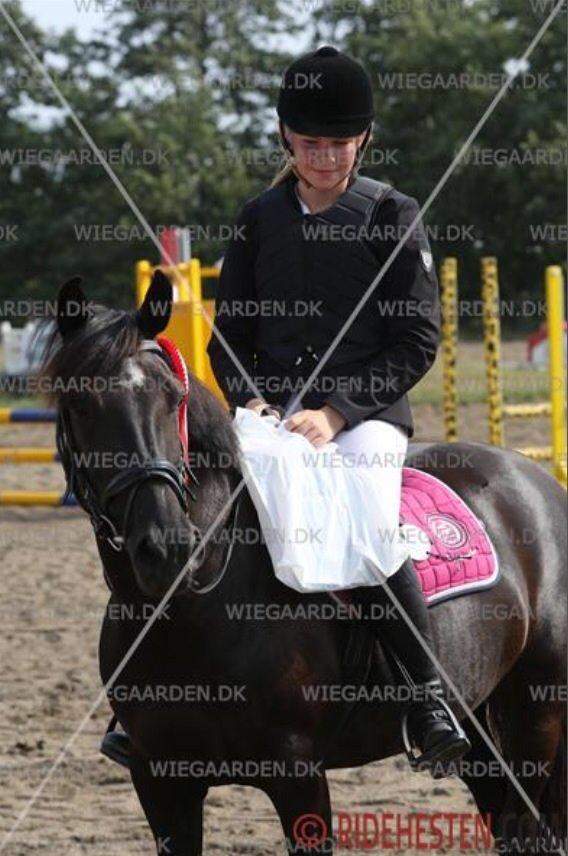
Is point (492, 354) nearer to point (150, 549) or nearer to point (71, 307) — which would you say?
point (71, 307)

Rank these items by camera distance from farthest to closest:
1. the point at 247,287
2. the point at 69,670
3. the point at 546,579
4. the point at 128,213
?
the point at 128,213
the point at 69,670
the point at 546,579
the point at 247,287

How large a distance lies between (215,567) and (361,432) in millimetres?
557

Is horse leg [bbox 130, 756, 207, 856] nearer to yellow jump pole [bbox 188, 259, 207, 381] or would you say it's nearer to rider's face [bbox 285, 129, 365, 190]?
rider's face [bbox 285, 129, 365, 190]

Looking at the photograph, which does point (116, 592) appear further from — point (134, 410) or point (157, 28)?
point (157, 28)

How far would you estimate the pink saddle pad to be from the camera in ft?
12.8

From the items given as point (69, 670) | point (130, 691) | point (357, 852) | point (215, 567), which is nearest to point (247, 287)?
point (215, 567)

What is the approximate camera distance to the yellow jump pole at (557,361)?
829 cm

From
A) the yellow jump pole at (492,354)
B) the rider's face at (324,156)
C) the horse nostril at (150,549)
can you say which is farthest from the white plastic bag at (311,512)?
the yellow jump pole at (492,354)

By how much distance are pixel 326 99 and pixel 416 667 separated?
55.6 inches

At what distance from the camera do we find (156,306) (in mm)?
3279

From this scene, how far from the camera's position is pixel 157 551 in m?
2.99

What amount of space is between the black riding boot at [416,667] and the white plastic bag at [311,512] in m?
0.07

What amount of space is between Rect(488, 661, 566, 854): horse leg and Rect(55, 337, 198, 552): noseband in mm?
1532

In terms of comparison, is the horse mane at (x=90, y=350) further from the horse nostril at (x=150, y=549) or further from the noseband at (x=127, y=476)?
the horse nostril at (x=150, y=549)
